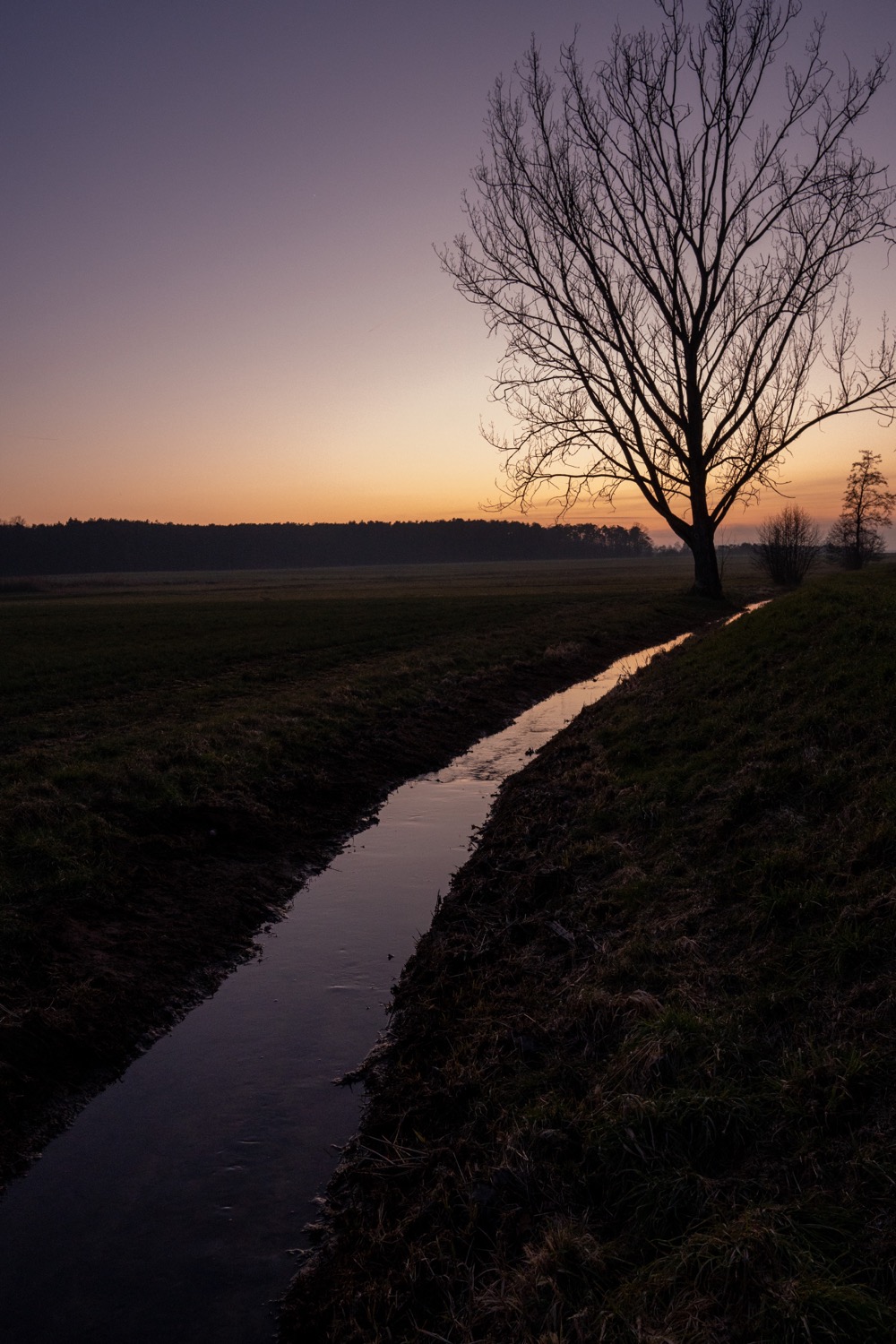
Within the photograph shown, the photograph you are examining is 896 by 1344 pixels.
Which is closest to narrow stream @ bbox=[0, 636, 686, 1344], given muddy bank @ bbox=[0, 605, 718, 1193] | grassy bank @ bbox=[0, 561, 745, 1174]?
muddy bank @ bbox=[0, 605, 718, 1193]

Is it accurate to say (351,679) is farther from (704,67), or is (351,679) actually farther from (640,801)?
(704,67)

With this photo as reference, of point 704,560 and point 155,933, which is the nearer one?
point 155,933

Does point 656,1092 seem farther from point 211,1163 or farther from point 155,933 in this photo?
point 155,933

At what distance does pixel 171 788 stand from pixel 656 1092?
8.97 metres

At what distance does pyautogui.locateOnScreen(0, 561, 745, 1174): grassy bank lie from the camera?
24.3 feet

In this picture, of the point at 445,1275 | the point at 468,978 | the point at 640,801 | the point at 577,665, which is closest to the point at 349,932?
the point at 468,978

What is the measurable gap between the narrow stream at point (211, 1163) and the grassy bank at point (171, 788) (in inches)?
19.3

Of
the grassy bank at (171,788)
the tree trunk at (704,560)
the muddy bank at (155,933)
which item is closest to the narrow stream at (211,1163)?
the muddy bank at (155,933)

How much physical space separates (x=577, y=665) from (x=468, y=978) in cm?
2277

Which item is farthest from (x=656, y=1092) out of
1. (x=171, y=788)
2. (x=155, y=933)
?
(x=171, y=788)

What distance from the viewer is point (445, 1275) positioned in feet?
14.1

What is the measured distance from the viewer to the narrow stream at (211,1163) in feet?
14.9

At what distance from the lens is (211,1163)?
18.3 feet

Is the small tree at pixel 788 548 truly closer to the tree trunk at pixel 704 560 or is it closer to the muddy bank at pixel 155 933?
the tree trunk at pixel 704 560
